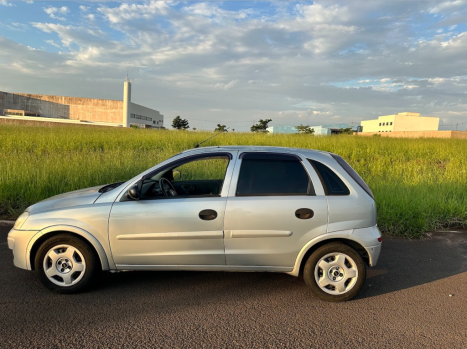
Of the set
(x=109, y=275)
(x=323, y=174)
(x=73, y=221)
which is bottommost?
(x=109, y=275)

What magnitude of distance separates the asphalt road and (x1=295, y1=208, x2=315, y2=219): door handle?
0.90 metres

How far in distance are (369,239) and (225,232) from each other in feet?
4.95

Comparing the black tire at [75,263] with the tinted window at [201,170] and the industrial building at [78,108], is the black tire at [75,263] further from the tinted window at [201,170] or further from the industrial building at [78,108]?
the industrial building at [78,108]

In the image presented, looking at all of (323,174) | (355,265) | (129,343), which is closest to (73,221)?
(129,343)

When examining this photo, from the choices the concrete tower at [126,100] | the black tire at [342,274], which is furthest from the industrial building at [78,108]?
the black tire at [342,274]

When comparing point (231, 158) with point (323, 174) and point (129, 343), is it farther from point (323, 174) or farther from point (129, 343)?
point (129, 343)

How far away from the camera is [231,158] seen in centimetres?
358

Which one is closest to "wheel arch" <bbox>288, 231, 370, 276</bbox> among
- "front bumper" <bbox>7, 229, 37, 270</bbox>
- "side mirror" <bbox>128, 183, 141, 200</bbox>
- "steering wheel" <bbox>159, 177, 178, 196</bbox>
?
"steering wheel" <bbox>159, 177, 178, 196</bbox>

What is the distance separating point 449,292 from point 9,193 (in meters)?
7.90

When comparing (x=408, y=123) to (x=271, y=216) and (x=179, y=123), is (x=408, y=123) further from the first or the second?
(x=271, y=216)

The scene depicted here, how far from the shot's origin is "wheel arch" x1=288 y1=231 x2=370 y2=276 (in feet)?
10.9

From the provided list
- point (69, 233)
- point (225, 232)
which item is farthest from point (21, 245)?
point (225, 232)

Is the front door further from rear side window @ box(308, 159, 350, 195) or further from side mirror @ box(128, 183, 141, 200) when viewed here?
rear side window @ box(308, 159, 350, 195)

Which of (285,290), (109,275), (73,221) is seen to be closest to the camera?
(73,221)
